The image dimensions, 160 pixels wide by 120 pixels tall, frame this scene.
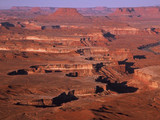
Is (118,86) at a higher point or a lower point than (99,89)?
lower

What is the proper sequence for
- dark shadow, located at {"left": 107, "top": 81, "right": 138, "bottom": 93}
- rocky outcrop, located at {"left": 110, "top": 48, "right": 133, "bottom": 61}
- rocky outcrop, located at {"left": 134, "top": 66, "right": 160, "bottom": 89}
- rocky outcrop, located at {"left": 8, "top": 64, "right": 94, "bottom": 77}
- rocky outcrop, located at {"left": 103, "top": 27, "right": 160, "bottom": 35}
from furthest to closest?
rocky outcrop, located at {"left": 103, "top": 27, "right": 160, "bottom": 35}
rocky outcrop, located at {"left": 110, "top": 48, "right": 133, "bottom": 61}
rocky outcrop, located at {"left": 8, "top": 64, "right": 94, "bottom": 77}
dark shadow, located at {"left": 107, "top": 81, "right": 138, "bottom": 93}
rocky outcrop, located at {"left": 134, "top": 66, "right": 160, "bottom": 89}

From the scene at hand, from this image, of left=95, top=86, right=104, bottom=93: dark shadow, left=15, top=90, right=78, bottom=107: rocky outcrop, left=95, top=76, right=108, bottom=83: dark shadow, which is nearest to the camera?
left=15, top=90, right=78, bottom=107: rocky outcrop

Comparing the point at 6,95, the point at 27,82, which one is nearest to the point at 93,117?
the point at 6,95

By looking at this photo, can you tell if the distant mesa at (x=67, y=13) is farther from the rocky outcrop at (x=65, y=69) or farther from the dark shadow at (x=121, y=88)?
the dark shadow at (x=121, y=88)

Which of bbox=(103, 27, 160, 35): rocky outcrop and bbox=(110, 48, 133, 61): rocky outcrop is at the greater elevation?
bbox=(103, 27, 160, 35): rocky outcrop

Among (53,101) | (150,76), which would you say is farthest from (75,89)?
(150,76)

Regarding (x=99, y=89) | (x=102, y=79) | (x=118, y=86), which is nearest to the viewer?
(x=99, y=89)

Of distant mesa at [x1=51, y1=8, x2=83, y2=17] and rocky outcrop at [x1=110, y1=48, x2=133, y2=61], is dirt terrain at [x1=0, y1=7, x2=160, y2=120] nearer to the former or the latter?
rocky outcrop at [x1=110, y1=48, x2=133, y2=61]

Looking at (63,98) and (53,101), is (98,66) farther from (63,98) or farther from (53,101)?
(53,101)

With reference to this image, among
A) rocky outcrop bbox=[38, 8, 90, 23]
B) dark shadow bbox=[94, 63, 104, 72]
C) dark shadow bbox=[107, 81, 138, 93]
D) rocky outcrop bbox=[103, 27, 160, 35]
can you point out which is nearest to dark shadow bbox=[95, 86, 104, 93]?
dark shadow bbox=[107, 81, 138, 93]

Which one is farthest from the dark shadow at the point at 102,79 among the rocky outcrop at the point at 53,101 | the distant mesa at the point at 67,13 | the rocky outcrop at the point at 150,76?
the distant mesa at the point at 67,13

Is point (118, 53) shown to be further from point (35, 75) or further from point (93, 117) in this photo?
point (93, 117)
